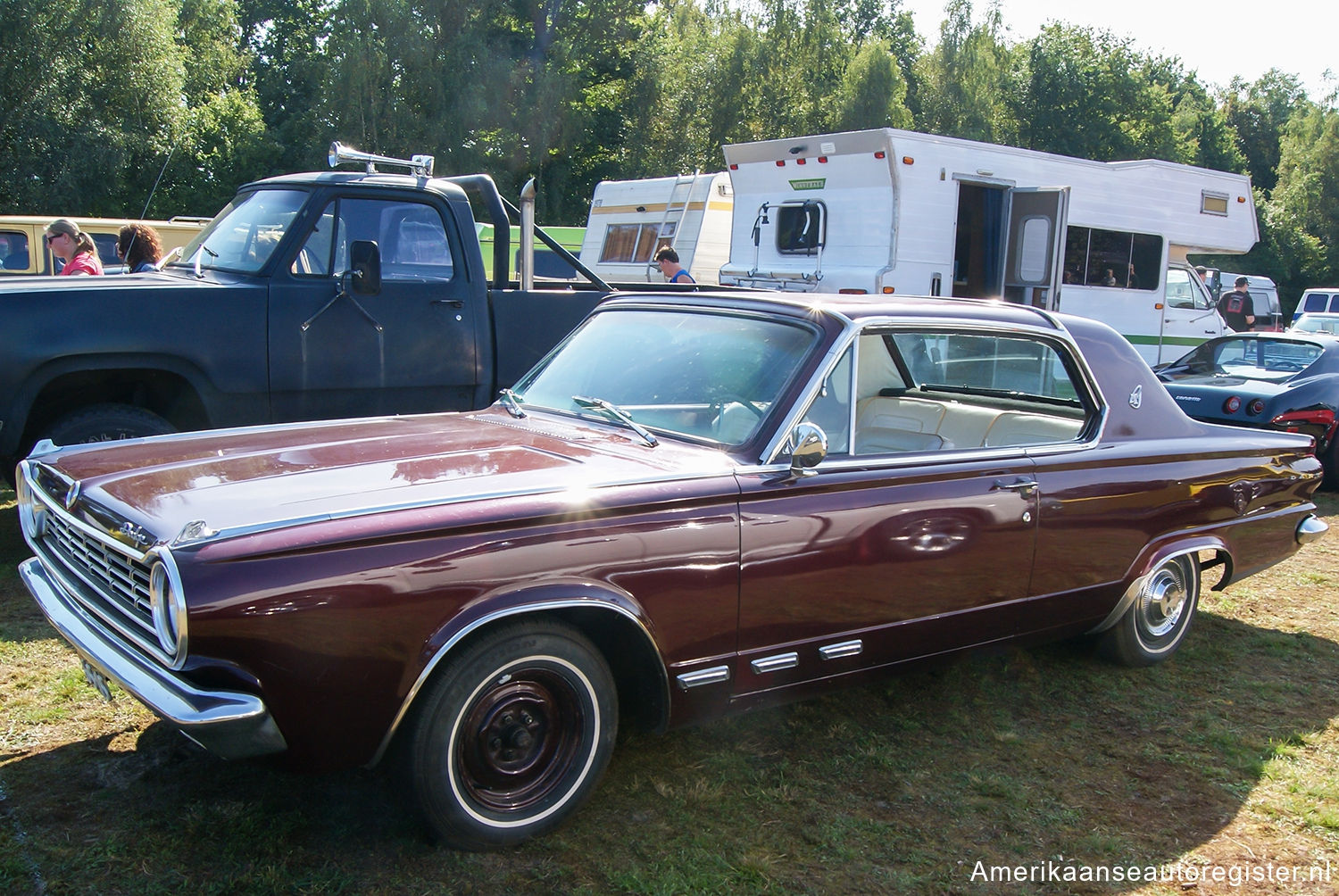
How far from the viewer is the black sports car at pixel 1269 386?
872cm

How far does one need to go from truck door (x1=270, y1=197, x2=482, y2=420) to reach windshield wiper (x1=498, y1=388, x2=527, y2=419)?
187cm

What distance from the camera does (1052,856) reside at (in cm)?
314

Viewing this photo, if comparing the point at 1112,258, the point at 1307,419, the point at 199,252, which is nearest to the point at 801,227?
the point at 1112,258

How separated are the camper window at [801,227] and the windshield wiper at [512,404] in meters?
8.03

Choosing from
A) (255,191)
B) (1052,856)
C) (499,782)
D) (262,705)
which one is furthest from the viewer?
(255,191)

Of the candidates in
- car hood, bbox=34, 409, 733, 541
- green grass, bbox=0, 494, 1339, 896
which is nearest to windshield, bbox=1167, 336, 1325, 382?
green grass, bbox=0, 494, 1339, 896

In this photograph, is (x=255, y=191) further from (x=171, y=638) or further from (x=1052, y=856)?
(x=1052, y=856)

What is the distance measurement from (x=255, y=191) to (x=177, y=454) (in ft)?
11.1

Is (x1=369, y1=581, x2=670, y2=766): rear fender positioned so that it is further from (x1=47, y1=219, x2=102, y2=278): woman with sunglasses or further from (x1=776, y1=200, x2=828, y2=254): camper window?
(x1=776, y1=200, x2=828, y2=254): camper window

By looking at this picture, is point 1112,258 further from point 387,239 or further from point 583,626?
point 583,626

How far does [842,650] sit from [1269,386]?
23.9 ft

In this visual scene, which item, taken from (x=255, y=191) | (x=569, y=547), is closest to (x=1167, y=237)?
(x=255, y=191)

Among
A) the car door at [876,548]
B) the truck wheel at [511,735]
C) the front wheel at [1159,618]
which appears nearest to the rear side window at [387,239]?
the car door at [876,548]

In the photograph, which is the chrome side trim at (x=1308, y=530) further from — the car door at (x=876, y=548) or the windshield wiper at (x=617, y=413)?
the windshield wiper at (x=617, y=413)
